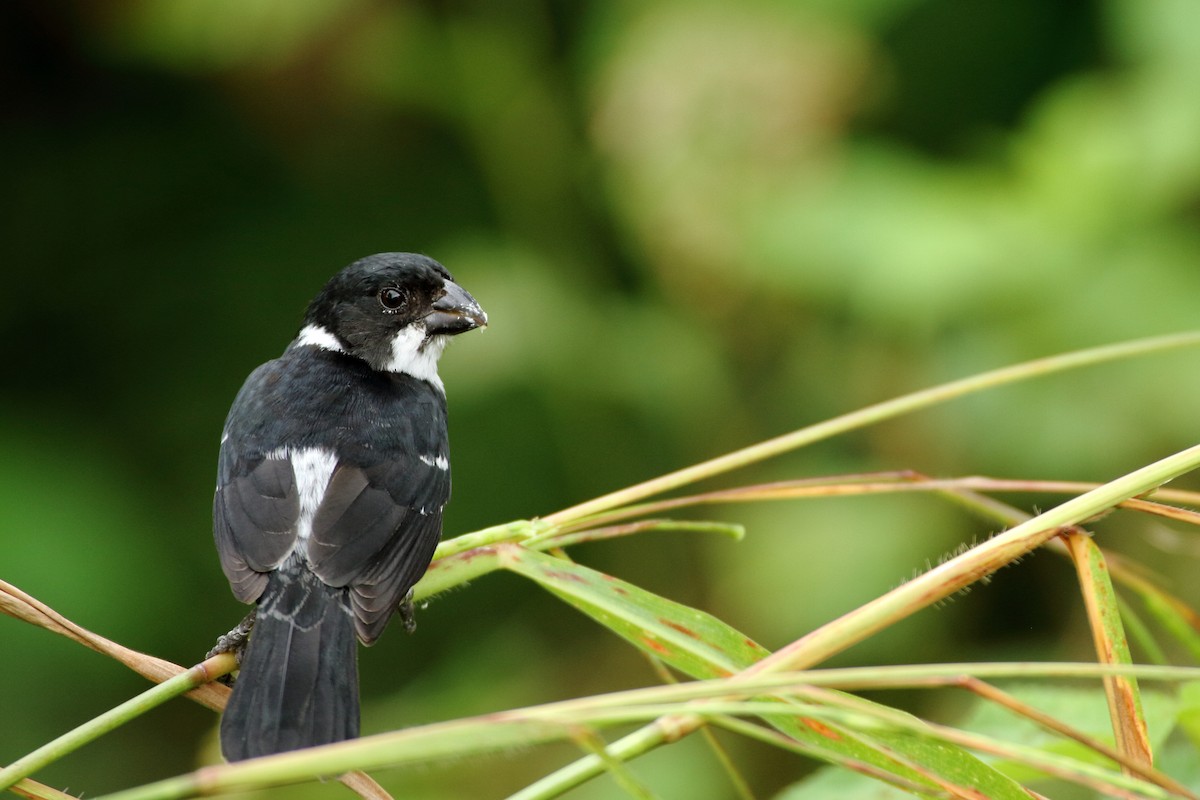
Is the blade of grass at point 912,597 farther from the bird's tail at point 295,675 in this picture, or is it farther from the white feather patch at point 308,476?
the white feather patch at point 308,476

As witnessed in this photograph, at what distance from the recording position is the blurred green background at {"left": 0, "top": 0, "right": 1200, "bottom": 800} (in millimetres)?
3457

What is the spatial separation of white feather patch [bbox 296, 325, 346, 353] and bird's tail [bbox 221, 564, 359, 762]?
94 cm

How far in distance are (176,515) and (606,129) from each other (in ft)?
7.18

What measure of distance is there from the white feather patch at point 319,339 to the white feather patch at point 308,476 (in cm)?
56

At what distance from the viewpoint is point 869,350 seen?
3887mm

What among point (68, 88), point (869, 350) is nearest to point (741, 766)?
point (869, 350)

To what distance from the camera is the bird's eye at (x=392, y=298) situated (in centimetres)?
309

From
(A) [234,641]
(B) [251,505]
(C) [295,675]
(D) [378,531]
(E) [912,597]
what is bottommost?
(E) [912,597]

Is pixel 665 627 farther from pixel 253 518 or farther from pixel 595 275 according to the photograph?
pixel 595 275

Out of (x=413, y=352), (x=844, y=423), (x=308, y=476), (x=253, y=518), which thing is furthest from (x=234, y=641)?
(x=844, y=423)

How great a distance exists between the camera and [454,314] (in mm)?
3064

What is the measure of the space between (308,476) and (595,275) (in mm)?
1997

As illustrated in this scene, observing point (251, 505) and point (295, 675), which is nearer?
point (295, 675)

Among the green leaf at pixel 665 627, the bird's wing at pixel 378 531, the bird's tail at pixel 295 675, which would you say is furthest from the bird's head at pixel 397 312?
the green leaf at pixel 665 627
